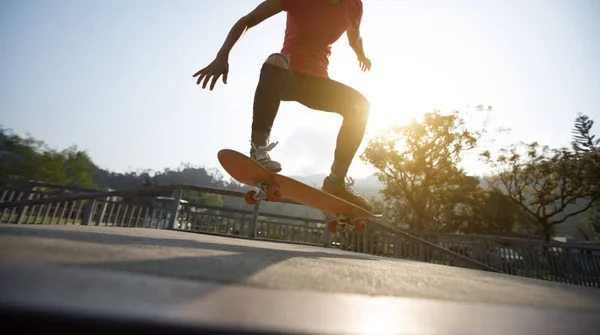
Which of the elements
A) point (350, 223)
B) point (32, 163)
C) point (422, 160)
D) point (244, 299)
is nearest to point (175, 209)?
point (350, 223)

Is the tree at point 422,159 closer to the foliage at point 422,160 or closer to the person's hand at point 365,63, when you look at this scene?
the foliage at point 422,160

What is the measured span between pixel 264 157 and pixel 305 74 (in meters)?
0.90

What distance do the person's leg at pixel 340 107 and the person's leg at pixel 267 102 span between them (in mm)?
262

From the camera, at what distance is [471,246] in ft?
30.0

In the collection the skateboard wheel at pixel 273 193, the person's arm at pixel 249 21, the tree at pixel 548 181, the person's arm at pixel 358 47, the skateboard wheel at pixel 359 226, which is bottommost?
the skateboard wheel at pixel 359 226

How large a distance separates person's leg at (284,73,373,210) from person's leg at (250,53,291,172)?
0.26 m

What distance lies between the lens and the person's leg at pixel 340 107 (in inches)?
108

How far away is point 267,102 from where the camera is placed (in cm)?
244

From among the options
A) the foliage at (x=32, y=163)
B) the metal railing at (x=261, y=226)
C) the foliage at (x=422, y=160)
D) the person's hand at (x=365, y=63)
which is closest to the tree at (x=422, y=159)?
the foliage at (x=422, y=160)

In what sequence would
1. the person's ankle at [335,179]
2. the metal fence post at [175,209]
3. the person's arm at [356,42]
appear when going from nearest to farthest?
the person's ankle at [335,179] < the person's arm at [356,42] < the metal fence post at [175,209]

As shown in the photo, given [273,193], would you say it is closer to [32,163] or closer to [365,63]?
[365,63]

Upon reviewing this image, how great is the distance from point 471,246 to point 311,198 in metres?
8.32

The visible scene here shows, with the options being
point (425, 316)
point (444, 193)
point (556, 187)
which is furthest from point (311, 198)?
point (556, 187)

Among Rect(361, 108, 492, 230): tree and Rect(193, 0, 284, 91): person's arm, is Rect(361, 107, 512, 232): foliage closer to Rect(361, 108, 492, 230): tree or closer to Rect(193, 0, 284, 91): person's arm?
Rect(361, 108, 492, 230): tree
